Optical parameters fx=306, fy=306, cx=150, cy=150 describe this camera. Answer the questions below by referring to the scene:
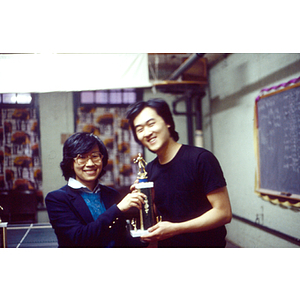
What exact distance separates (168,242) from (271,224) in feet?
2.46

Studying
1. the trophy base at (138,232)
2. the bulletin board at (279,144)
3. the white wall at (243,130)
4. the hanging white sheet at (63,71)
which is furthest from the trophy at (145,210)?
the bulletin board at (279,144)

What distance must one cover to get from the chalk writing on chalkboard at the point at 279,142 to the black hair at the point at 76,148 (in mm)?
1140

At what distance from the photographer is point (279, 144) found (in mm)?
2164

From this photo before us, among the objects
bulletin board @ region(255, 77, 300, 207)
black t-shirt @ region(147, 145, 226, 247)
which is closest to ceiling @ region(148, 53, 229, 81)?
bulletin board @ region(255, 77, 300, 207)

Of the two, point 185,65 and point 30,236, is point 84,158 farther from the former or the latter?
point 185,65

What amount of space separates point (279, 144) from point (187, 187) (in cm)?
75

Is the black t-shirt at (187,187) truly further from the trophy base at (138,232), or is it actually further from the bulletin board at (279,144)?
the bulletin board at (279,144)

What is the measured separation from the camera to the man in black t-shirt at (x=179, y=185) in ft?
6.57

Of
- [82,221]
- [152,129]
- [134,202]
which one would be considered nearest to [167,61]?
[152,129]

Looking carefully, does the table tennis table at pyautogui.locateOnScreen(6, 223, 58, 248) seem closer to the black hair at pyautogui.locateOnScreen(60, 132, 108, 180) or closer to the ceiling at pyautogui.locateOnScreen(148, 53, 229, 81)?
the black hair at pyautogui.locateOnScreen(60, 132, 108, 180)

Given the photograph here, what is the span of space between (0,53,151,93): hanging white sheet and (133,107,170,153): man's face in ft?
0.82

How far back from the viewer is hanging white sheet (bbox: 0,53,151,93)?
2.13m
